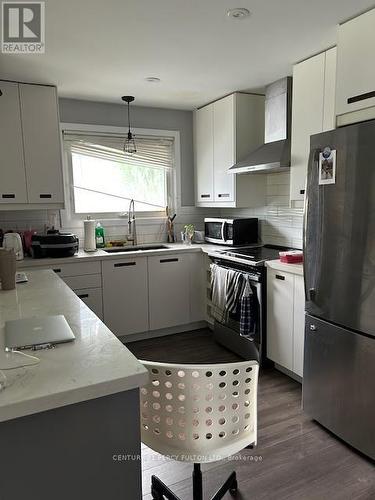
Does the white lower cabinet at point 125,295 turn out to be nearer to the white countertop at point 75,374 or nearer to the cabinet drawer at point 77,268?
the cabinet drawer at point 77,268

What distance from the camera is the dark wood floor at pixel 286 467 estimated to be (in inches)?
65.6

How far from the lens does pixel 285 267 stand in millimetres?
2492

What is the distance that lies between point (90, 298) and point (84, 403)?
226 centimetres

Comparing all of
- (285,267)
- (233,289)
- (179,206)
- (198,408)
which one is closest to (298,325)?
(285,267)

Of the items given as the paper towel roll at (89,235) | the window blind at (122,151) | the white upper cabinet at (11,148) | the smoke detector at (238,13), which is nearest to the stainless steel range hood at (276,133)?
the smoke detector at (238,13)

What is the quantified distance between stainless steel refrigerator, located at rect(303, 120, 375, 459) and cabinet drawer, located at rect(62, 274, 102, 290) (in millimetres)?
1832

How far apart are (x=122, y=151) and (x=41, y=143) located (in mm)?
932

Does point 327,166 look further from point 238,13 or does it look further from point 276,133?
point 276,133

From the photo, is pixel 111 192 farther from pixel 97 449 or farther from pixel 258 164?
pixel 97 449

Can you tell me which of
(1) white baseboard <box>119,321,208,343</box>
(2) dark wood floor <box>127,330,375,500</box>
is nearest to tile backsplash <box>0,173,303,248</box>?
(1) white baseboard <box>119,321,208,343</box>

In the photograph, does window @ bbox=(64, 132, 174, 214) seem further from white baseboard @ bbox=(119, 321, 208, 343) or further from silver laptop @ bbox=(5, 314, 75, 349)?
silver laptop @ bbox=(5, 314, 75, 349)

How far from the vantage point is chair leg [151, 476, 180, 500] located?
60.9 inches

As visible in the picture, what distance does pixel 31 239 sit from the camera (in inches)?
123

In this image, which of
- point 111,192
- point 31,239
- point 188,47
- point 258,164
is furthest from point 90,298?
point 188,47
